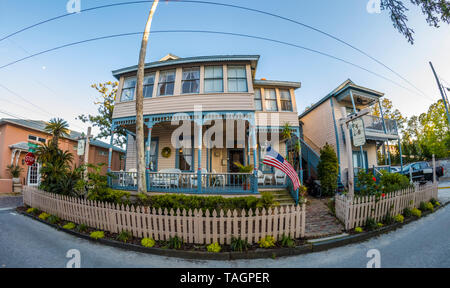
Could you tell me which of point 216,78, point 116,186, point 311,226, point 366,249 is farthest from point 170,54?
point 366,249

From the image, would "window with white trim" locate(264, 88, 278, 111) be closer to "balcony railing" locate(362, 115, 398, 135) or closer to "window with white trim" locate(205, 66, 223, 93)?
"window with white trim" locate(205, 66, 223, 93)

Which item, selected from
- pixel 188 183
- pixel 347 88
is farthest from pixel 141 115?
pixel 347 88

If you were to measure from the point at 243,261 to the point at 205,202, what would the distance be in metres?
2.20

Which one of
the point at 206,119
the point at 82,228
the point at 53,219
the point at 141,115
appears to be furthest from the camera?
the point at 206,119

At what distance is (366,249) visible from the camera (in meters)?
3.93

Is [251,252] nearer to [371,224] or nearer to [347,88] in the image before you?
[371,224]

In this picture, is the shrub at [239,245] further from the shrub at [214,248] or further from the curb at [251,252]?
the shrub at [214,248]

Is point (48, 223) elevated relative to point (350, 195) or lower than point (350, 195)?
lower

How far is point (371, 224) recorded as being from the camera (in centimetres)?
477

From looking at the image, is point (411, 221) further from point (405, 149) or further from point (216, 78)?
point (405, 149)

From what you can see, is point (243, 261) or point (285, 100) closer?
point (243, 261)

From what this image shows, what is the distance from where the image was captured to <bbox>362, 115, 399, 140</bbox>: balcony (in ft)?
38.5

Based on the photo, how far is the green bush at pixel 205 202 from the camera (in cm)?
489

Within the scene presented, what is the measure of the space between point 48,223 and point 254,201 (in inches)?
276
